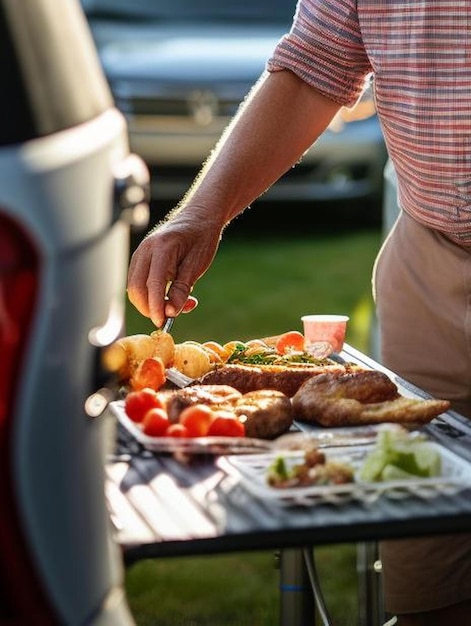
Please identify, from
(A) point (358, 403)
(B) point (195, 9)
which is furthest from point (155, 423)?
(B) point (195, 9)

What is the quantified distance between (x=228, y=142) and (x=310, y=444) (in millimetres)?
1074

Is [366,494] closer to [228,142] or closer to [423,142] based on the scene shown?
[423,142]

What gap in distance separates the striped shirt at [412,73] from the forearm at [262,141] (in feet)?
0.13

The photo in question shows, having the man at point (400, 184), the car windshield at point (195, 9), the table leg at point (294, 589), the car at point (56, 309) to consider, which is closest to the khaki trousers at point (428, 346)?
the man at point (400, 184)

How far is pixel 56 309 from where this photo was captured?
4.89ft

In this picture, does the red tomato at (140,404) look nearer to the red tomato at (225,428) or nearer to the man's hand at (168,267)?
the red tomato at (225,428)

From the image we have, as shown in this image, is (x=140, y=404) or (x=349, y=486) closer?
(x=349, y=486)

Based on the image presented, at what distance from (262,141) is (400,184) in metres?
0.30

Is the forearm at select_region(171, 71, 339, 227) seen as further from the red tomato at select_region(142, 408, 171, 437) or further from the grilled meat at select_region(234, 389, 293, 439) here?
the red tomato at select_region(142, 408, 171, 437)

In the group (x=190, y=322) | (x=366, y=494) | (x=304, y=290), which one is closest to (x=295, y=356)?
(x=366, y=494)

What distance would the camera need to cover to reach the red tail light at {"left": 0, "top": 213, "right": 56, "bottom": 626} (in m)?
1.45

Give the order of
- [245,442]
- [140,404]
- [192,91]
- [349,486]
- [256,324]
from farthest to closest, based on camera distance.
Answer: [192,91] → [256,324] → [140,404] → [245,442] → [349,486]

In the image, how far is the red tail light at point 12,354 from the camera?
1.45m

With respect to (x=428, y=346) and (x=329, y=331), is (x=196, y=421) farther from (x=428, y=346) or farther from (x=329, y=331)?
(x=428, y=346)
